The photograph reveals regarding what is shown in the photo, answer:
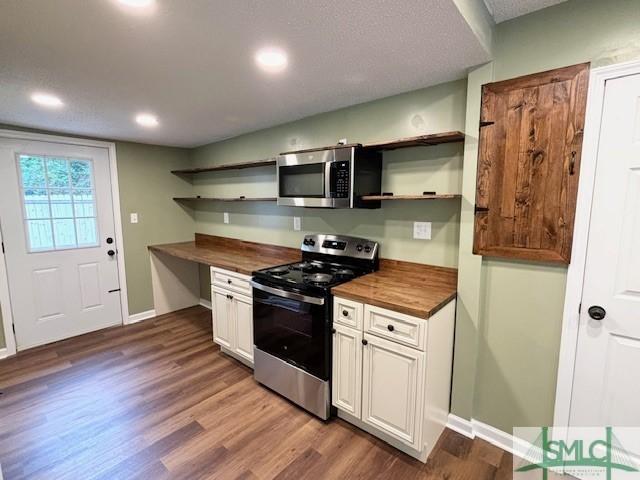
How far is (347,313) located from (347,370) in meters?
0.37

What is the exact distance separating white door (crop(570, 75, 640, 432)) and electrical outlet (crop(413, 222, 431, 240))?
83cm

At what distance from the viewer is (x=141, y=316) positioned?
3793 mm

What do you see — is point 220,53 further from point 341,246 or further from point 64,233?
point 64,233

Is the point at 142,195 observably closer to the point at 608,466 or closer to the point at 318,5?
the point at 318,5

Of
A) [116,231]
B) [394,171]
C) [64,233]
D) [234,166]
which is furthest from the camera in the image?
[116,231]

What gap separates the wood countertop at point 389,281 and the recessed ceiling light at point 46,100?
1.58 meters

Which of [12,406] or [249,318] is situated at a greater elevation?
[249,318]

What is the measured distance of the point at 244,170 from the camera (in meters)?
3.40

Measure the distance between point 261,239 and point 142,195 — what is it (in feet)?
5.45

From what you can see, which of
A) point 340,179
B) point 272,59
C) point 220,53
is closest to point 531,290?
point 340,179

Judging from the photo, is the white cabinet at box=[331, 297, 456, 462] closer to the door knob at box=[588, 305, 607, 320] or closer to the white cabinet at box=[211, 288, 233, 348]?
the door knob at box=[588, 305, 607, 320]

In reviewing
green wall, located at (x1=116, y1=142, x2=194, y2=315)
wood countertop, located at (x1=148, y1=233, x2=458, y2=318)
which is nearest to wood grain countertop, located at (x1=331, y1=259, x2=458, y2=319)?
wood countertop, located at (x1=148, y1=233, x2=458, y2=318)

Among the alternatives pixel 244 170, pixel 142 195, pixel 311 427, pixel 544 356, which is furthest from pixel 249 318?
pixel 142 195

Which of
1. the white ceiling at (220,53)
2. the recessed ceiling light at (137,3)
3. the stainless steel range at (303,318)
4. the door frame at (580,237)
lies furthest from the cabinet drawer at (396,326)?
the recessed ceiling light at (137,3)
